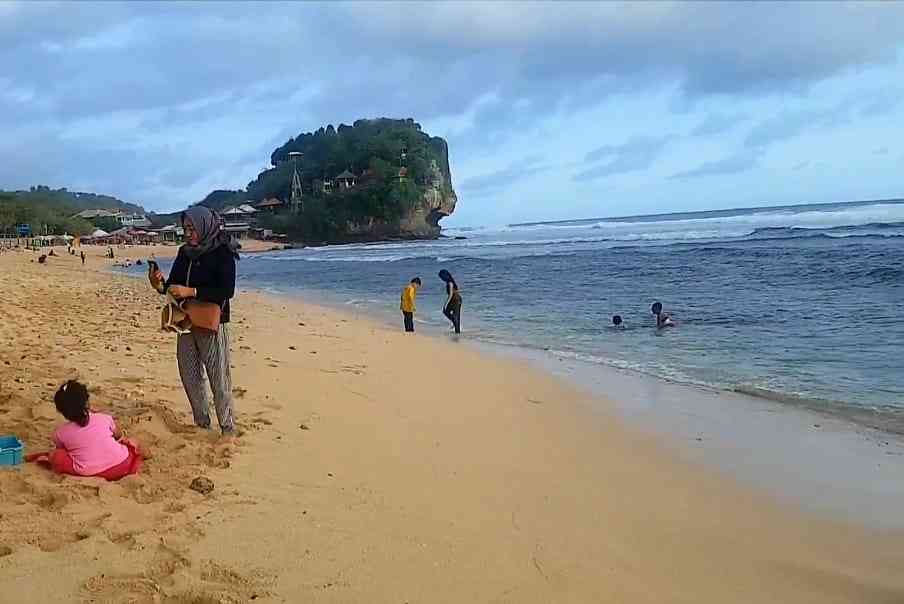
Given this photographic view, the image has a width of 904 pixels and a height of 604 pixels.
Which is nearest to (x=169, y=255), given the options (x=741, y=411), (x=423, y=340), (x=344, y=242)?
(x=344, y=242)

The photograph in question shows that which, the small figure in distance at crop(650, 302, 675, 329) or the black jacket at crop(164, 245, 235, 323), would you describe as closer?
the black jacket at crop(164, 245, 235, 323)

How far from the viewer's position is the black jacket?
4480 mm

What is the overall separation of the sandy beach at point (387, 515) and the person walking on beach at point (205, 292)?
0.84 feet

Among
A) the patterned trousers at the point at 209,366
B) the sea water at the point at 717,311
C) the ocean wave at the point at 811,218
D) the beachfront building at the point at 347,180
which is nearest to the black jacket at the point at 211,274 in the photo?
the patterned trousers at the point at 209,366

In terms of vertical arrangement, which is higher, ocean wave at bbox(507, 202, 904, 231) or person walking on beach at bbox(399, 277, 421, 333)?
ocean wave at bbox(507, 202, 904, 231)

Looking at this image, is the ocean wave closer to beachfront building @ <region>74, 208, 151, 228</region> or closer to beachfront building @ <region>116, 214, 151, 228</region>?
beachfront building @ <region>116, 214, 151, 228</region>

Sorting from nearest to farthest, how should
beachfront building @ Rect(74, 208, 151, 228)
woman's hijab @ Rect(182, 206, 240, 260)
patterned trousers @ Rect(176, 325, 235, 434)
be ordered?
1. woman's hijab @ Rect(182, 206, 240, 260)
2. patterned trousers @ Rect(176, 325, 235, 434)
3. beachfront building @ Rect(74, 208, 151, 228)

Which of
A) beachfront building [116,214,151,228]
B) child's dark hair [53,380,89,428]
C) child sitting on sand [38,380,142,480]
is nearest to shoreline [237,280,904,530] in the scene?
child sitting on sand [38,380,142,480]

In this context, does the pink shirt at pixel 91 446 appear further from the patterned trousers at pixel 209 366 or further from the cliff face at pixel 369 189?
the cliff face at pixel 369 189

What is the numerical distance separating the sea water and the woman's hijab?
229 inches

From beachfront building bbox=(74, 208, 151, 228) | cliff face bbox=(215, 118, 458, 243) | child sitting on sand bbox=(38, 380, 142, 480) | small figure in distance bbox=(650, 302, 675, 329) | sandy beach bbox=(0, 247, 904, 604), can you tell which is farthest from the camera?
beachfront building bbox=(74, 208, 151, 228)

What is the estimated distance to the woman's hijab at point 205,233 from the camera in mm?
4406

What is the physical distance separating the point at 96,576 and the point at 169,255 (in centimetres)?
5837

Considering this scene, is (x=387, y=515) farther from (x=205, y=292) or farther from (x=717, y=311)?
(x=717, y=311)
